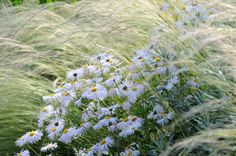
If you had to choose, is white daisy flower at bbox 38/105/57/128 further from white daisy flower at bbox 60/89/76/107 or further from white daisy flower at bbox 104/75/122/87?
white daisy flower at bbox 104/75/122/87

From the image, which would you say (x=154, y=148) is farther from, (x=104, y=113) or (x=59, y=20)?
(x=59, y=20)

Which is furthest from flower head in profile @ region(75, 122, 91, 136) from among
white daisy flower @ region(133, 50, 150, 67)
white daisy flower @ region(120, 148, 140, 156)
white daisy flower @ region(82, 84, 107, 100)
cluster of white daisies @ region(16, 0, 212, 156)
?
white daisy flower @ region(133, 50, 150, 67)

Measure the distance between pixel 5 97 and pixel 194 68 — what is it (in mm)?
1177

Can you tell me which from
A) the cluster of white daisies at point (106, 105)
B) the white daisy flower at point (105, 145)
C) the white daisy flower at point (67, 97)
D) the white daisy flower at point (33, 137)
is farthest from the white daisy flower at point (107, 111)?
the white daisy flower at point (33, 137)

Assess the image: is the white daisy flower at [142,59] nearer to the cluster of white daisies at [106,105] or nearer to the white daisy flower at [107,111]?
the cluster of white daisies at [106,105]

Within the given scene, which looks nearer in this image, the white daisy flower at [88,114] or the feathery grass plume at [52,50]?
the white daisy flower at [88,114]

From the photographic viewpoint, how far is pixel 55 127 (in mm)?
2371

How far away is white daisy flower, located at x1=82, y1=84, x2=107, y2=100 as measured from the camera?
225 cm

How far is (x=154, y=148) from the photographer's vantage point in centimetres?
205

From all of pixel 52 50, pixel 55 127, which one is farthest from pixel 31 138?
pixel 52 50

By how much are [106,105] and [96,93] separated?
0.47 feet

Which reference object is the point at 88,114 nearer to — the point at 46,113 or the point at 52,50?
the point at 46,113

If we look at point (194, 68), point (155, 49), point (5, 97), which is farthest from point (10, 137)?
point (194, 68)

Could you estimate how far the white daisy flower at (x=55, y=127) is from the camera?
7.64 feet
